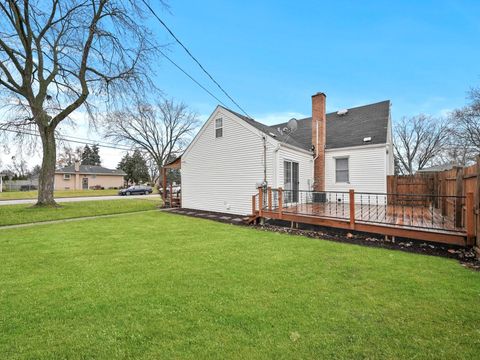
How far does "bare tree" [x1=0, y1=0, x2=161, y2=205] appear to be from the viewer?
11.9 metres

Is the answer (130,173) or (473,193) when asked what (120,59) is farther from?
(130,173)

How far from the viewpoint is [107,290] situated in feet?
11.2

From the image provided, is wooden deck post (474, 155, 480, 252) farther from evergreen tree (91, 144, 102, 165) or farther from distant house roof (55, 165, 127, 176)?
evergreen tree (91, 144, 102, 165)

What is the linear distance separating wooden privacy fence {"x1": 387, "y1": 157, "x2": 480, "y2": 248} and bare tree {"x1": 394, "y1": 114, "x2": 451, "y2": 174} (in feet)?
80.2

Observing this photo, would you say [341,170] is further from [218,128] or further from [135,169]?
[135,169]

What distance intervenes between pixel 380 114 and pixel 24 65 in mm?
19337

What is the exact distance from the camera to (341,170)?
12.7 meters

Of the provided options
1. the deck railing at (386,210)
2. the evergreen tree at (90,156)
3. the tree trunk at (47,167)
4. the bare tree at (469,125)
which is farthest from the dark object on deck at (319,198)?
the evergreen tree at (90,156)

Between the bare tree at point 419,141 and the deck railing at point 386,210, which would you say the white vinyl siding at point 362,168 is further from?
the bare tree at point 419,141

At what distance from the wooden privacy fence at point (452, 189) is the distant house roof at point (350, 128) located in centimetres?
221

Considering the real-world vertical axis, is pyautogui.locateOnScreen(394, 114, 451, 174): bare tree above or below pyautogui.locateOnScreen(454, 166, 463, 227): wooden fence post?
above

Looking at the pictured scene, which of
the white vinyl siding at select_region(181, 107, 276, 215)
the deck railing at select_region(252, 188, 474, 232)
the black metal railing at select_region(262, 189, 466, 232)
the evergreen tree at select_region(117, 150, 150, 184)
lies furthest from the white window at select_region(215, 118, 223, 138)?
the evergreen tree at select_region(117, 150, 150, 184)

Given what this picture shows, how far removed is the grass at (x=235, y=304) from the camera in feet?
7.40

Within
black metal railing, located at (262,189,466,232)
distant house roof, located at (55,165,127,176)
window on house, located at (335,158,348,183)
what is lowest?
black metal railing, located at (262,189,466,232)
